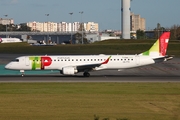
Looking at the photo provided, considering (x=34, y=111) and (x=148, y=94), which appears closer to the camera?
(x=34, y=111)

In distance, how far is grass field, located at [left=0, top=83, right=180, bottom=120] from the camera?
27.3m

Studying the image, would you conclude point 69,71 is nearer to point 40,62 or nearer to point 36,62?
point 40,62

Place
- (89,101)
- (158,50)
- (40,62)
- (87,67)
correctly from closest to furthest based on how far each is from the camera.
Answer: (89,101) → (40,62) → (87,67) → (158,50)

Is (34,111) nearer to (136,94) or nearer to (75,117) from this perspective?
(75,117)

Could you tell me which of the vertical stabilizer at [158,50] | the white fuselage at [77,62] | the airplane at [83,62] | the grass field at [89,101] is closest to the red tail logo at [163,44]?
the vertical stabilizer at [158,50]

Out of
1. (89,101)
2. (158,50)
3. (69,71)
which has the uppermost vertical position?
(158,50)

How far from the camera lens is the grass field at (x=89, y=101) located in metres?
27.3

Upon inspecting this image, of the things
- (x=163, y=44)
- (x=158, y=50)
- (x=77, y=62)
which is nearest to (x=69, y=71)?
(x=77, y=62)

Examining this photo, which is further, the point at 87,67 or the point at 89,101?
the point at 87,67

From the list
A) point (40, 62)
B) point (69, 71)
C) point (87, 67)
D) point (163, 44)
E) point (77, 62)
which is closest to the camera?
point (69, 71)

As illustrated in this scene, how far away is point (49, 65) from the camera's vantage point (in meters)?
50.2

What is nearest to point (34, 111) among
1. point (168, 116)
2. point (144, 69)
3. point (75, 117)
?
point (75, 117)

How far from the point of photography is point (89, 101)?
32.0 meters

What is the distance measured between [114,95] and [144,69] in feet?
89.4
